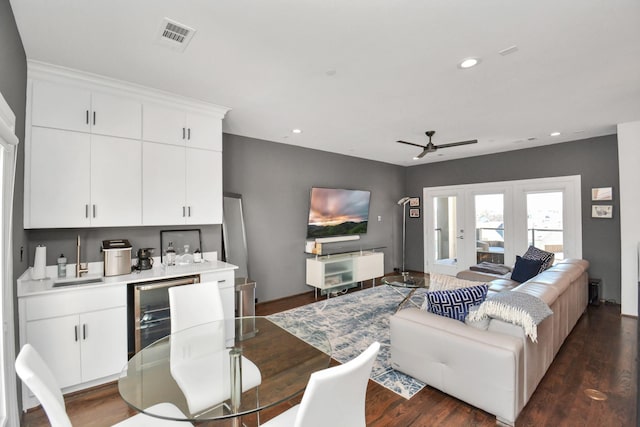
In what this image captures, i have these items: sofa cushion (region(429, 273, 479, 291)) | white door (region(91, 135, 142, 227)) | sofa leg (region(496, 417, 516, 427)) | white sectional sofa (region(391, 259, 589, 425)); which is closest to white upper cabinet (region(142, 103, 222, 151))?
white door (region(91, 135, 142, 227))

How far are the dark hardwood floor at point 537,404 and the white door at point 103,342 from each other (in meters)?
0.17

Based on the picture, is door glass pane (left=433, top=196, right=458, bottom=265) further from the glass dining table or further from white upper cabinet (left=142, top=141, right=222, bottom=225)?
the glass dining table

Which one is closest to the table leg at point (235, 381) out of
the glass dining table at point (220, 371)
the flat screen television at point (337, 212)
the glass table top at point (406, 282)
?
the glass dining table at point (220, 371)

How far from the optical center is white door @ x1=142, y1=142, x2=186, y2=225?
2.92 meters

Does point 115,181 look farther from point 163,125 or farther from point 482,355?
point 482,355

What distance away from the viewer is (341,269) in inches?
209

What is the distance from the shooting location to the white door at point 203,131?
10.5 ft

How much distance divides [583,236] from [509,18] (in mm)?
4669

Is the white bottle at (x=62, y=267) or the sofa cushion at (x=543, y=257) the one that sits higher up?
the white bottle at (x=62, y=267)

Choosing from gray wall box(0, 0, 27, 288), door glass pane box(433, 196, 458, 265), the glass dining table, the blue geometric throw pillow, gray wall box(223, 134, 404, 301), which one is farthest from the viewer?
door glass pane box(433, 196, 458, 265)

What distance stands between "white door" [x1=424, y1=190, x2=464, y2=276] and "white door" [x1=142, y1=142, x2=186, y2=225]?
18.1 ft

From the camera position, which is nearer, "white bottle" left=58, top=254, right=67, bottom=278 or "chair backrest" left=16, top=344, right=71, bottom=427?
"chair backrest" left=16, top=344, right=71, bottom=427

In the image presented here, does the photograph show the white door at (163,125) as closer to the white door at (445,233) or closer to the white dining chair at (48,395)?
the white dining chair at (48,395)

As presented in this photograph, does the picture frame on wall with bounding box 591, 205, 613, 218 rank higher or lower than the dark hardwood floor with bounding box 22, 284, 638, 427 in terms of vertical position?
higher
